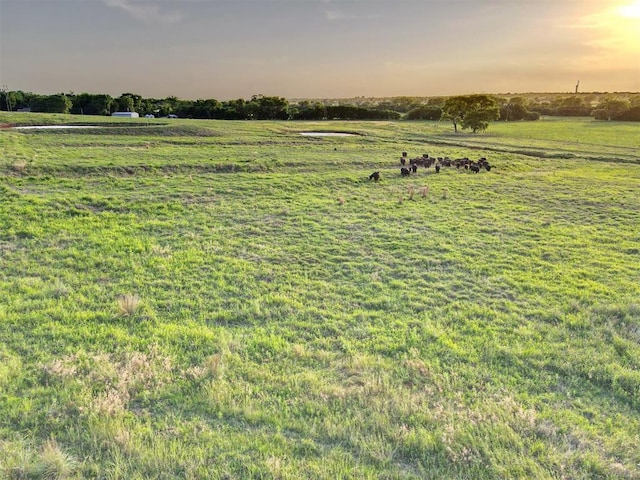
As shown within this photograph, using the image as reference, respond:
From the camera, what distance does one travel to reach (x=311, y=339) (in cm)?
634

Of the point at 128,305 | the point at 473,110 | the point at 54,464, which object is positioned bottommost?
the point at 54,464

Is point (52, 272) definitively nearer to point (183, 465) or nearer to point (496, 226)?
point (183, 465)

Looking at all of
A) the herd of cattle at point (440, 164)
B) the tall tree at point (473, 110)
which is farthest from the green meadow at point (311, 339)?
the tall tree at point (473, 110)

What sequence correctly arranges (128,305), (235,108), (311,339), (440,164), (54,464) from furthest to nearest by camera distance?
1. (235,108)
2. (440,164)
3. (128,305)
4. (311,339)
5. (54,464)

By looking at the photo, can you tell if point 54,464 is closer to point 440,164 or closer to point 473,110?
point 440,164

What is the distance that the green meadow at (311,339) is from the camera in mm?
4062

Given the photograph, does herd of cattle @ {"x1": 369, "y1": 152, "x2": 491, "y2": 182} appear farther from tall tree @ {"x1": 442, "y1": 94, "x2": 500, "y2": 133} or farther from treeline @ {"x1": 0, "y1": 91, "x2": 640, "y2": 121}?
treeline @ {"x1": 0, "y1": 91, "x2": 640, "y2": 121}

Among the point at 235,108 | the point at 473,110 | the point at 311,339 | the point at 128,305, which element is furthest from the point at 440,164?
the point at 235,108

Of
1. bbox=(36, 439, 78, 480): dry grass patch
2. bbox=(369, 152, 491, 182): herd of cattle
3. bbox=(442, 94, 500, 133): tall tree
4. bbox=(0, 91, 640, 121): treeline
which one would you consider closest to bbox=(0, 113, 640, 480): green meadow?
bbox=(36, 439, 78, 480): dry grass patch

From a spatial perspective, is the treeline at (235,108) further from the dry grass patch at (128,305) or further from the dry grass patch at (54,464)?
the dry grass patch at (54,464)

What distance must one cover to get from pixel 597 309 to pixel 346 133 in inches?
1586

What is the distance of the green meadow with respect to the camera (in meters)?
4.06

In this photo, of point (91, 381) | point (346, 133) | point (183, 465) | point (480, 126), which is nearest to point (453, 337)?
point (183, 465)

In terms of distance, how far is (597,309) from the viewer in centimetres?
759
